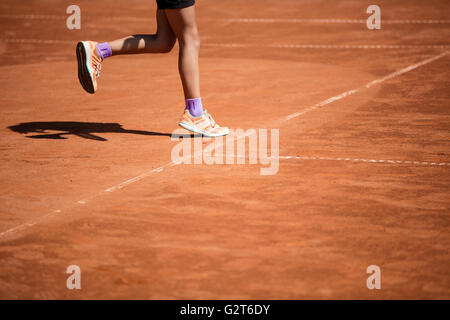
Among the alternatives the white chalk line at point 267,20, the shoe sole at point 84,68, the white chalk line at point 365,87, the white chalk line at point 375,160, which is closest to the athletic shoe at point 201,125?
the white chalk line at point 375,160

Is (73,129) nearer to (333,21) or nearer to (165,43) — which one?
(165,43)

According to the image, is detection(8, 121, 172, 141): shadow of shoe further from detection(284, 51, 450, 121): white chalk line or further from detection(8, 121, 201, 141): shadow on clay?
detection(284, 51, 450, 121): white chalk line

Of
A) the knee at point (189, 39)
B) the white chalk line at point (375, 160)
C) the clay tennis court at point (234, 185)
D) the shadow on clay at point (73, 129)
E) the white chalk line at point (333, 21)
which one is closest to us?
the clay tennis court at point (234, 185)

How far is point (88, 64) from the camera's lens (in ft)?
17.8

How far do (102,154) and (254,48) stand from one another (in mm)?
5884

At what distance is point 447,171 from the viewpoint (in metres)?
4.70

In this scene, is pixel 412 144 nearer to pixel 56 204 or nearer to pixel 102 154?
pixel 102 154

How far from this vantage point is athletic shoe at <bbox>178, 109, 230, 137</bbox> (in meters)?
5.57

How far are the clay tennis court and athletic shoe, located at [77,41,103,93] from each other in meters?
0.43

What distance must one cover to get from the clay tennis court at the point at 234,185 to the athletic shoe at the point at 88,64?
16.9 inches

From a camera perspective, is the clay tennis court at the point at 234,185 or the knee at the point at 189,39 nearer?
the clay tennis court at the point at 234,185

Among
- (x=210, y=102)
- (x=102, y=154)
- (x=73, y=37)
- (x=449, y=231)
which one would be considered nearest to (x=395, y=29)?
(x=73, y=37)

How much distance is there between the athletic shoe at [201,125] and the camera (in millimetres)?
5570

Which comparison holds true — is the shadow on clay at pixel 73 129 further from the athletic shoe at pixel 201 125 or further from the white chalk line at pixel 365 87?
the white chalk line at pixel 365 87
